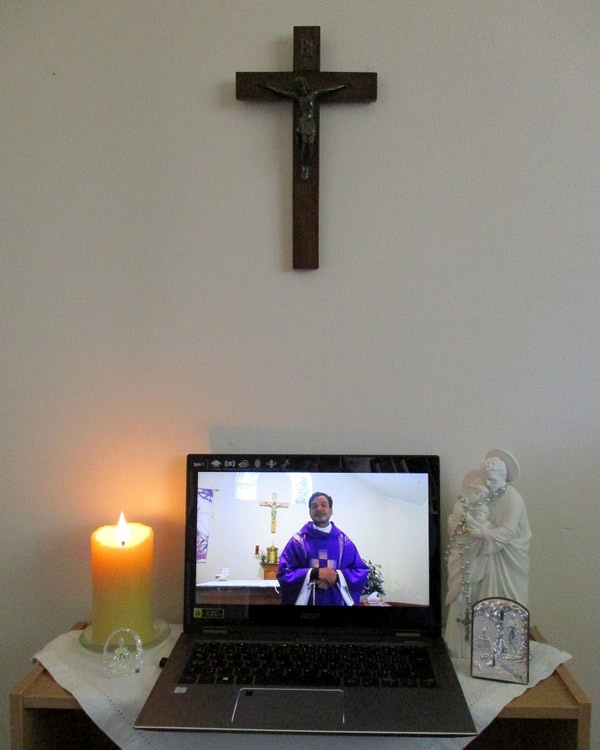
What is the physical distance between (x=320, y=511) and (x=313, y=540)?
0.18 feet

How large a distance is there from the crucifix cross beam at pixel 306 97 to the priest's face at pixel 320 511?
18.0 inches

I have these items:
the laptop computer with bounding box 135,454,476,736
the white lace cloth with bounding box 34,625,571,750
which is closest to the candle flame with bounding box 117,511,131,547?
the laptop computer with bounding box 135,454,476,736

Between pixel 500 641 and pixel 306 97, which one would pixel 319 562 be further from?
pixel 306 97

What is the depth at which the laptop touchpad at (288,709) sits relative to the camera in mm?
991

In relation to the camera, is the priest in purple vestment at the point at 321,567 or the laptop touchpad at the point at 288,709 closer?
the laptop touchpad at the point at 288,709

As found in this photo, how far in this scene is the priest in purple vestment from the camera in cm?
127

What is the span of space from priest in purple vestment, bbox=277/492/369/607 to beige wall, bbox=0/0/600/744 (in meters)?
0.18

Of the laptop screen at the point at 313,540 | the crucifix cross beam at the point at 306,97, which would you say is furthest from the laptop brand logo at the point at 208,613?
the crucifix cross beam at the point at 306,97

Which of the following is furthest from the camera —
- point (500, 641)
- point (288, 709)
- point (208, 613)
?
point (208, 613)

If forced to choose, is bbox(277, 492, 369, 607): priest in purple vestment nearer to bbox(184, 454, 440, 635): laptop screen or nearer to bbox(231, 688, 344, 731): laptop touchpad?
bbox(184, 454, 440, 635): laptop screen

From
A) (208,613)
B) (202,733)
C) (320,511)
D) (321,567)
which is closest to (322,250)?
(320,511)

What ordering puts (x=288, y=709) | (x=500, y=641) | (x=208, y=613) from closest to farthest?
(x=288, y=709)
(x=500, y=641)
(x=208, y=613)

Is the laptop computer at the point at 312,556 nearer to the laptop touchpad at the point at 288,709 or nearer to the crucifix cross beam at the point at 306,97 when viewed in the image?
the laptop touchpad at the point at 288,709

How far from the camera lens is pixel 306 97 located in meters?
1.30
